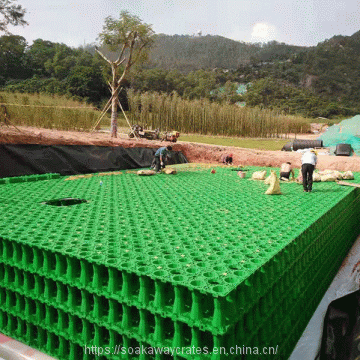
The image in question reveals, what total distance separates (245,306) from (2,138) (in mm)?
8774

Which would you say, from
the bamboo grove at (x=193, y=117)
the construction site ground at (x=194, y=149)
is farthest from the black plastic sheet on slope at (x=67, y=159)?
the bamboo grove at (x=193, y=117)

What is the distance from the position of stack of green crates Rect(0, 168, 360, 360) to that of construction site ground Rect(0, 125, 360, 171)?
5.48 meters

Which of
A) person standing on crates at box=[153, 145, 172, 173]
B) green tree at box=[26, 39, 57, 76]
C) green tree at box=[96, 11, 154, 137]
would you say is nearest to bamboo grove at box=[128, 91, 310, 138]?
green tree at box=[96, 11, 154, 137]

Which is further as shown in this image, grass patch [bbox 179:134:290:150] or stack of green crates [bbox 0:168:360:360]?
grass patch [bbox 179:134:290:150]

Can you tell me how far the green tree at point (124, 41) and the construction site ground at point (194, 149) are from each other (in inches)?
86.5

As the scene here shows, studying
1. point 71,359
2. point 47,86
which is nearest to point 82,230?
point 71,359

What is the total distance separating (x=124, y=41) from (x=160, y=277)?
15.9 m

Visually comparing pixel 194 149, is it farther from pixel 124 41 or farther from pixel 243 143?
pixel 124 41

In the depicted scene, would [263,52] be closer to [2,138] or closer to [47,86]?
[47,86]

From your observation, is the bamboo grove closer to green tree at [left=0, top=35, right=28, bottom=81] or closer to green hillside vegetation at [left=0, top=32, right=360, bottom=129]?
green hillside vegetation at [left=0, top=32, right=360, bottom=129]

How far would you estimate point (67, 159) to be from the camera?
30.7 ft

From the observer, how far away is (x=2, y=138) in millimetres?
8883

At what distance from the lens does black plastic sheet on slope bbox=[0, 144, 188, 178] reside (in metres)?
8.11

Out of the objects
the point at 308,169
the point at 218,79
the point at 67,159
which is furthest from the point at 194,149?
the point at 218,79
